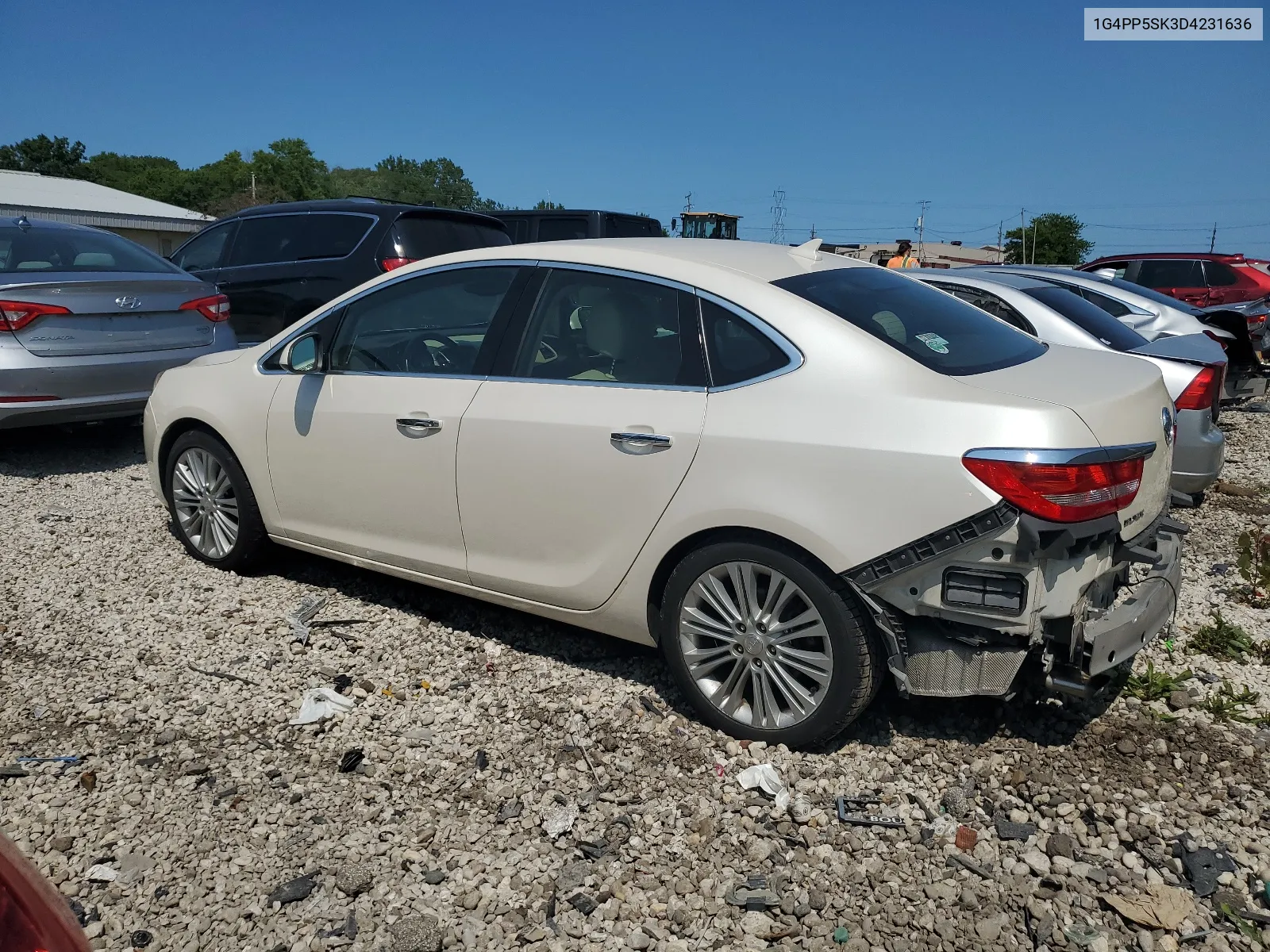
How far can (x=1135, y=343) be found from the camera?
6598mm

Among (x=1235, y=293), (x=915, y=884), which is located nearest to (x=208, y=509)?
(x=915, y=884)

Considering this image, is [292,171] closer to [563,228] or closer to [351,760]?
[563,228]

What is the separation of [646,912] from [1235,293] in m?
17.8

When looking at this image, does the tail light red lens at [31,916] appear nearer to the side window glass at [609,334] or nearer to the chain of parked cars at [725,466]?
the chain of parked cars at [725,466]

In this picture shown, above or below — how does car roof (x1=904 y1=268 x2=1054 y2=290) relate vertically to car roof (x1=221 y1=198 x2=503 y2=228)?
below

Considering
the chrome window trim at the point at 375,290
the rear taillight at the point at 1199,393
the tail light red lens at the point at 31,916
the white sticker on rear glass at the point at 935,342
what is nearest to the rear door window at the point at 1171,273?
the rear taillight at the point at 1199,393

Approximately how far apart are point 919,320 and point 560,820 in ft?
7.15

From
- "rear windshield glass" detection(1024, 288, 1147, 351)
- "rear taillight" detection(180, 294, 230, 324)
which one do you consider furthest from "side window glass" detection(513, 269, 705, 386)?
"rear taillight" detection(180, 294, 230, 324)

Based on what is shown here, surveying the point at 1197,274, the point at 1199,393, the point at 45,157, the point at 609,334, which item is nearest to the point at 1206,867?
the point at 609,334

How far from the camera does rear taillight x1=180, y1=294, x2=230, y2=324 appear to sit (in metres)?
7.55

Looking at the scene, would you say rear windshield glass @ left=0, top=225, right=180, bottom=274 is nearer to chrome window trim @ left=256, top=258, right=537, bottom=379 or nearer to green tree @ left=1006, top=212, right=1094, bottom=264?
chrome window trim @ left=256, top=258, right=537, bottom=379

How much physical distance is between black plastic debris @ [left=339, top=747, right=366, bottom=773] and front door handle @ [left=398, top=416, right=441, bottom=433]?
1305 millimetres

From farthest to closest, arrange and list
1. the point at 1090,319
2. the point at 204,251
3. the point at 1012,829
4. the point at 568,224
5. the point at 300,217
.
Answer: the point at 568,224
the point at 204,251
the point at 300,217
the point at 1090,319
the point at 1012,829

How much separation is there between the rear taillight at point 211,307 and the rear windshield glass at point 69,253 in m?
0.40
